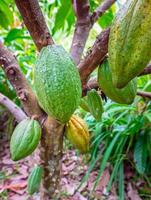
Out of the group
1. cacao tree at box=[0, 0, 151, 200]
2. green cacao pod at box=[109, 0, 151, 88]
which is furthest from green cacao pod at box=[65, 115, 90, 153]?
green cacao pod at box=[109, 0, 151, 88]

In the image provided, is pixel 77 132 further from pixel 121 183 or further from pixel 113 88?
pixel 121 183

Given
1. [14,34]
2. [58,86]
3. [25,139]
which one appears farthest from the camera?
[14,34]

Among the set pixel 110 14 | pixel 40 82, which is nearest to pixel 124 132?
pixel 110 14

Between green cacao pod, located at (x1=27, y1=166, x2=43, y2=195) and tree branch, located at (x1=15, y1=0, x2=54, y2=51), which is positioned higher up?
tree branch, located at (x1=15, y1=0, x2=54, y2=51)

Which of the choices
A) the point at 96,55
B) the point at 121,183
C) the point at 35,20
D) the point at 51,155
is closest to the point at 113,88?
the point at 96,55

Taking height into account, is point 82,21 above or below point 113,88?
above

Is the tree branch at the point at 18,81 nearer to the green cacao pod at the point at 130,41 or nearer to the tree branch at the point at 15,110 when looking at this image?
the tree branch at the point at 15,110

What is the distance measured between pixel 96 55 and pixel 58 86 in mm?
109

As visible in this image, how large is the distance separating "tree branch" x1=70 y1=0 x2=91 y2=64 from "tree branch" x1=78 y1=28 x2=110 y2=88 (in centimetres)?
10

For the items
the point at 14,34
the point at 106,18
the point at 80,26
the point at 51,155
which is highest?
the point at 14,34

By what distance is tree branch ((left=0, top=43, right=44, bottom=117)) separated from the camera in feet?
2.12

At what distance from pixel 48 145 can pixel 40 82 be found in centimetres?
33

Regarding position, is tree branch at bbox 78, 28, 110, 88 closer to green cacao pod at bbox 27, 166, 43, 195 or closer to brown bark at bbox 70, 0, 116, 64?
brown bark at bbox 70, 0, 116, 64

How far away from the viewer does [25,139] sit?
0.60 m
